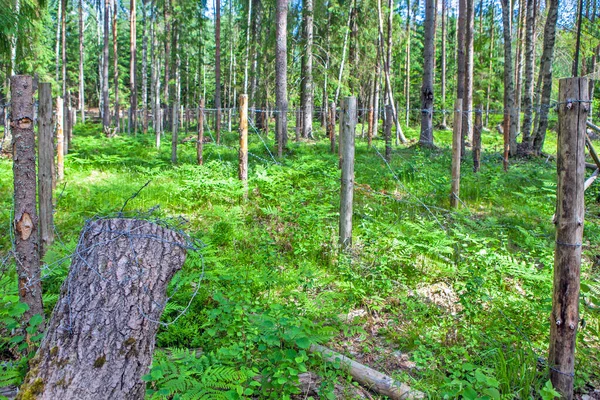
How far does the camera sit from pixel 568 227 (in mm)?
3178

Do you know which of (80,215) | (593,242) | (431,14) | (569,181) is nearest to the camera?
(569,181)

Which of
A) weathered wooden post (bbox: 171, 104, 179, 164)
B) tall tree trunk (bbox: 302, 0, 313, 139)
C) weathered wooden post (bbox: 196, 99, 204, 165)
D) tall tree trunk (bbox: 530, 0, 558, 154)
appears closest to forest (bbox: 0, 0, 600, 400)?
weathered wooden post (bbox: 196, 99, 204, 165)

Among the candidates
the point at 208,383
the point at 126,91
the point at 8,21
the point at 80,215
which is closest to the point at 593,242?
the point at 208,383

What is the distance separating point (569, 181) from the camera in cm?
315

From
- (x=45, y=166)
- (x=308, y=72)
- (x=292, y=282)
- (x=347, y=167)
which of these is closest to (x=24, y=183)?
(x=45, y=166)

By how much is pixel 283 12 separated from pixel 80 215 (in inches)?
392

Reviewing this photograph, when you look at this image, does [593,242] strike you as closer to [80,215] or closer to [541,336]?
[541,336]

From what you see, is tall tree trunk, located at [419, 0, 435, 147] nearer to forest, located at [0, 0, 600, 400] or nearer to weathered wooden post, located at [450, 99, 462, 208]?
forest, located at [0, 0, 600, 400]

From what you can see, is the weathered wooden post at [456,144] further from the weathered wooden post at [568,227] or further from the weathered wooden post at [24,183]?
the weathered wooden post at [24,183]

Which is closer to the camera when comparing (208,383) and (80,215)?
(208,383)

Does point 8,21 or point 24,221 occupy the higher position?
point 8,21

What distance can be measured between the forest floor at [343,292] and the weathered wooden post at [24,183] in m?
0.21

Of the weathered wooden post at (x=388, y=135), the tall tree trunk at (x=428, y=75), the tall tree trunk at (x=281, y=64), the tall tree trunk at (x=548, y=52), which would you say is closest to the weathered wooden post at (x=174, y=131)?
the tall tree trunk at (x=281, y=64)

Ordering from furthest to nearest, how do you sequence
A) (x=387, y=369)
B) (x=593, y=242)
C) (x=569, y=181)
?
(x=593, y=242)
(x=387, y=369)
(x=569, y=181)
